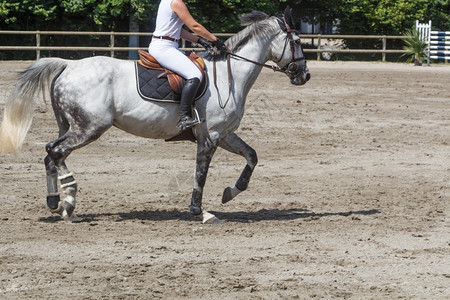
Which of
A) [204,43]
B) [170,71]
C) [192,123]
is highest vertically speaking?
[204,43]

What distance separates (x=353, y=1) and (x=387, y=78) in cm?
1367

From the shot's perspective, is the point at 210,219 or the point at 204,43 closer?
the point at 210,219

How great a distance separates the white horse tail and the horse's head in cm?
258

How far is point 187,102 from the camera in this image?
9.17 meters

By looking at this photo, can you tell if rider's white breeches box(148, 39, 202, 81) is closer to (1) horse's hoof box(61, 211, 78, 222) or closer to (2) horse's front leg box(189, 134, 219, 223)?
(2) horse's front leg box(189, 134, 219, 223)

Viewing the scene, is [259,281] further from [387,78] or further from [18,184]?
[387,78]

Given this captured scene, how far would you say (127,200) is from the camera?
34.9 feet

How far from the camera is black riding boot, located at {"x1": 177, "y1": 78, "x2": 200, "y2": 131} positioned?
30.0ft

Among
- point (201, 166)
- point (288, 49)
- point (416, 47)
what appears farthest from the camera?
point (416, 47)

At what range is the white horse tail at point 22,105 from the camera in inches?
369

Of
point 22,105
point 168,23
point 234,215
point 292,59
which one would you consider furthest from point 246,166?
point 22,105

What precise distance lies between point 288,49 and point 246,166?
5.03 ft

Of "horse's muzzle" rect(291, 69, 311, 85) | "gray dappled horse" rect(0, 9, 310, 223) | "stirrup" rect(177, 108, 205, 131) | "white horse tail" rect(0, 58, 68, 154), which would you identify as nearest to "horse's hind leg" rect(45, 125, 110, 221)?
"gray dappled horse" rect(0, 9, 310, 223)

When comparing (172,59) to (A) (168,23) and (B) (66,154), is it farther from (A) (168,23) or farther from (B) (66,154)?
(B) (66,154)
